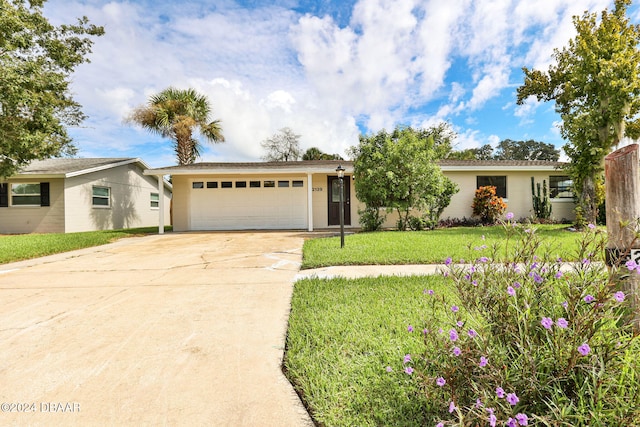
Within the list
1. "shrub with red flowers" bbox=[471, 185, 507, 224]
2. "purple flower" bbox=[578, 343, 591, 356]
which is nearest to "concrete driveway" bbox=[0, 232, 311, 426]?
"purple flower" bbox=[578, 343, 591, 356]

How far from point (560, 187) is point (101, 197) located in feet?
75.4

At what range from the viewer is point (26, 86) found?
9.93 metres

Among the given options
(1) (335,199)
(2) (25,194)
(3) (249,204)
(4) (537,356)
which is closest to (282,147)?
(3) (249,204)

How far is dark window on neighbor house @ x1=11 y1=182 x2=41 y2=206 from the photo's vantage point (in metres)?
13.3

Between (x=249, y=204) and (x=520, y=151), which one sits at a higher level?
(x=520, y=151)

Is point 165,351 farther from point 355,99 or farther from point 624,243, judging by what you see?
point 355,99

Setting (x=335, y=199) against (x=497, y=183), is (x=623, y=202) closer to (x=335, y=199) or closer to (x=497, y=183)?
(x=335, y=199)

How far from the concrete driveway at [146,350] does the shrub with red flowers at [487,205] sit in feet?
35.9

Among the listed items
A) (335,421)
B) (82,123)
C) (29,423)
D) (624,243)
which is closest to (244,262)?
(29,423)

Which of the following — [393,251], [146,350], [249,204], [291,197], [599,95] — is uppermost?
[599,95]

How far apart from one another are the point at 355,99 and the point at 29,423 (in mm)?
16770

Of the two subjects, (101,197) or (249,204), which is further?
(101,197)

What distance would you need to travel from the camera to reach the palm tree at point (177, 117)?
17.4 metres

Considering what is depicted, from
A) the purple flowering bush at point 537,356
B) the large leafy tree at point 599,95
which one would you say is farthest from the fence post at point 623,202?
the large leafy tree at point 599,95
